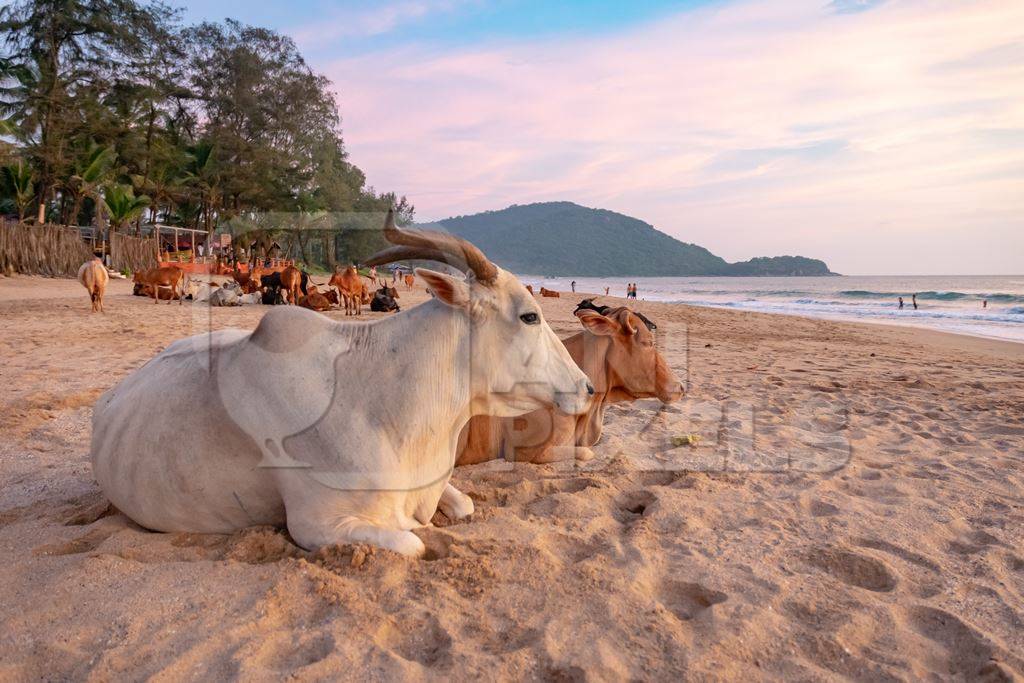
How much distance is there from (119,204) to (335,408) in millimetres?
37591

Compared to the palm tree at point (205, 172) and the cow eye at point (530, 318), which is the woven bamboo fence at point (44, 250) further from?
the cow eye at point (530, 318)

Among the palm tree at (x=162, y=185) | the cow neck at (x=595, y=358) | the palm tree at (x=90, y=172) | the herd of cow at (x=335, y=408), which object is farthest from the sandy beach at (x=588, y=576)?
the palm tree at (x=162, y=185)

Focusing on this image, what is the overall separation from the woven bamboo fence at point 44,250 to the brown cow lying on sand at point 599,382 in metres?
26.1

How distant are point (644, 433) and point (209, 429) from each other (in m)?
4.28

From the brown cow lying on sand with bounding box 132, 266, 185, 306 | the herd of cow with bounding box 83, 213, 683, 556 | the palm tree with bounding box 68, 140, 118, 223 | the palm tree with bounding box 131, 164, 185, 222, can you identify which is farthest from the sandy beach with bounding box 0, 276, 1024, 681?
the palm tree with bounding box 131, 164, 185, 222

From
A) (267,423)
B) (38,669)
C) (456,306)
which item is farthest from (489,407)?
(38,669)

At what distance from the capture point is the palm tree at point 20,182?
3253 centimetres

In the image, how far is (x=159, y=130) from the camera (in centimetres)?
3900

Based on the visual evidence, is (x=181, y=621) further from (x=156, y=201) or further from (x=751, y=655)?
(x=156, y=201)

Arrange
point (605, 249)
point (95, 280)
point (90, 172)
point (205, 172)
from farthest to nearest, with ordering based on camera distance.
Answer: point (605, 249) → point (205, 172) → point (90, 172) → point (95, 280)

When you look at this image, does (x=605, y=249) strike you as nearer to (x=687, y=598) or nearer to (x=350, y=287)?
(x=350, y=287)

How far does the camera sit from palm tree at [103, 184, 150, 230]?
34.6 meters

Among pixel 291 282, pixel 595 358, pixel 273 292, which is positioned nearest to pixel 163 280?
pixel 273 292

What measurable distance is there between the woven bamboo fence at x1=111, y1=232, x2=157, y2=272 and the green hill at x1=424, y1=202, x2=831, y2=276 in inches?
2266
